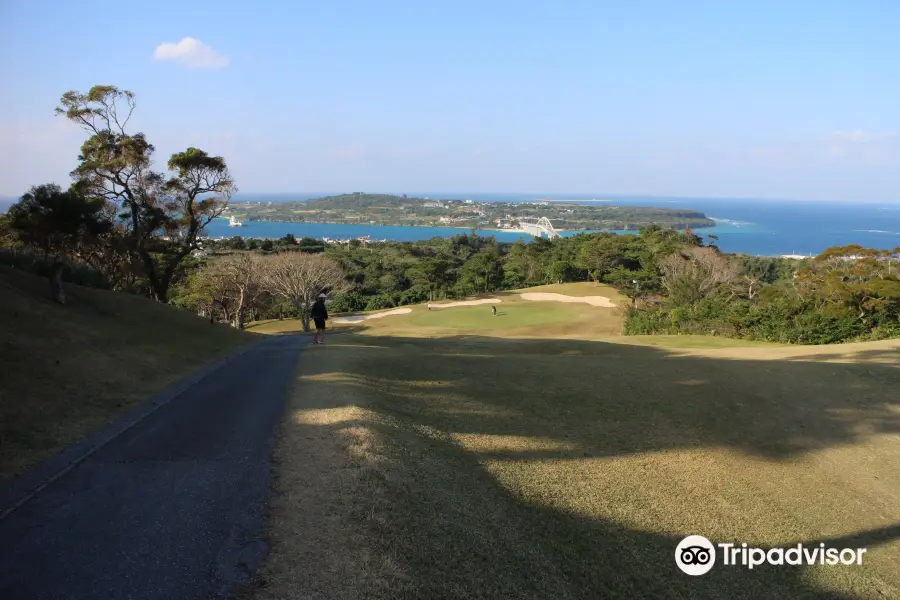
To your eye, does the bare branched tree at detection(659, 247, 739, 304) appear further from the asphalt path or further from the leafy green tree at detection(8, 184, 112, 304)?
the asphalt path

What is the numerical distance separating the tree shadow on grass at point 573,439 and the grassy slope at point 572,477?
0.11ft

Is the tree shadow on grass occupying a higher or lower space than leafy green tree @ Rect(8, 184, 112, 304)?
lower

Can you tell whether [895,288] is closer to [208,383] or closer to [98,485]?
[208,383]

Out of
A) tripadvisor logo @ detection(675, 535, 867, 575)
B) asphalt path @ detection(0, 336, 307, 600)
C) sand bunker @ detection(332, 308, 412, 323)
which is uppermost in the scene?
asphalt path @ detection(0, 336, 307, 600)

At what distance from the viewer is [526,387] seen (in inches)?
523

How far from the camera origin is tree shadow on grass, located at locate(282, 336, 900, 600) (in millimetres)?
5625

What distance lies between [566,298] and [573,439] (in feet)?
133

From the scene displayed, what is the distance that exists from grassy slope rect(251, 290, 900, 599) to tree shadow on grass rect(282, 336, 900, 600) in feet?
0.11

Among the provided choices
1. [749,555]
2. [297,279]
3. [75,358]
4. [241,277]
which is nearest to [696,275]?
[297,279]

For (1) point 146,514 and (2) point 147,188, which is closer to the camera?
(1) point 146,514

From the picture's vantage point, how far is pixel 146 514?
18.2ft

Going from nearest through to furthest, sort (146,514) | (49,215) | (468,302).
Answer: (146,514), (49,215), (468,302)

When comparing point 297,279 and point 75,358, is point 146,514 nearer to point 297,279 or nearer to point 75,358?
point 75,358

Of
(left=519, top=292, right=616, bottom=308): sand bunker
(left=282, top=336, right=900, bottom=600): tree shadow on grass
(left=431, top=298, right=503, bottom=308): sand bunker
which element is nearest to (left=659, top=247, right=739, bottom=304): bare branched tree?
(left=519, top=292, right=616, bottom=308): sand bunker
